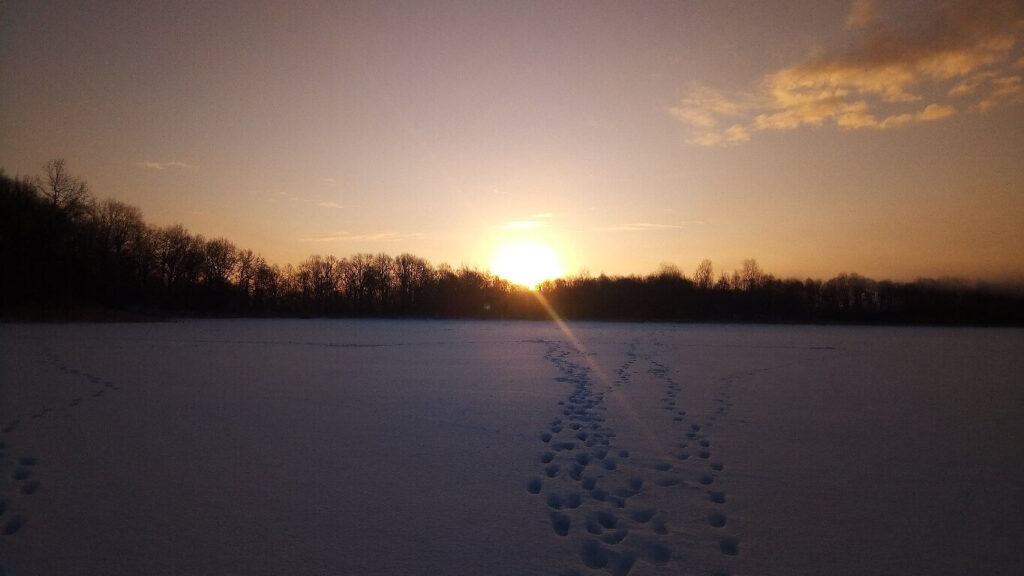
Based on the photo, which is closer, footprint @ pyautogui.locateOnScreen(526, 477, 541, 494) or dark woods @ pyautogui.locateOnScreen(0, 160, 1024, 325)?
footprint @ pyautogui.locateOnScreen(526, 477, 541, 494)

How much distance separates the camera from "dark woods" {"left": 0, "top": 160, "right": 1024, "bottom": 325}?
3697cm

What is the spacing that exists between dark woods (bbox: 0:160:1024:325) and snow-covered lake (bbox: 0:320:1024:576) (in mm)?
36054

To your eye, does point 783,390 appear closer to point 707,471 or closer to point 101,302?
point 707,471

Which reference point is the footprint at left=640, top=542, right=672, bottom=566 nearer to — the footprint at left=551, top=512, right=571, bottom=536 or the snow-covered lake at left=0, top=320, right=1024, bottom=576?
the snow-covered lake at left=0, top=320, right=1024, bottom=576

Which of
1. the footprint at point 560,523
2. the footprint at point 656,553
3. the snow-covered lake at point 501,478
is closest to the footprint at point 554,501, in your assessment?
the snow-covered lake at point 501,478

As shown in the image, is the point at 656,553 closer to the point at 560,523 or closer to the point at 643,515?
the point at 643,515

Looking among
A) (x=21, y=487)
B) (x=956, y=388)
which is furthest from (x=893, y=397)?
(x=21, y=487)

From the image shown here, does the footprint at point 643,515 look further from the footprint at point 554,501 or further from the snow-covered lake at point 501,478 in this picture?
the footprint at point 554,501

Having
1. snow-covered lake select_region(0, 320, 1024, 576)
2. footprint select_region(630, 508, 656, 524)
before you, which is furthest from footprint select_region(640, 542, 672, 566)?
footprint select_region(630, 508, 656, 524)

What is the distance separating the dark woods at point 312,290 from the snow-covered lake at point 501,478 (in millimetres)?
36054

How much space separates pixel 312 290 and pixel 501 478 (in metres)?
75.4

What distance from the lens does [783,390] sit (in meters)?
9.45

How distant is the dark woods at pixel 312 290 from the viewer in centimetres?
3697

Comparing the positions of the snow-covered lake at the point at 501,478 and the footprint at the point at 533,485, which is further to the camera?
the footprint at the point at 533,485
